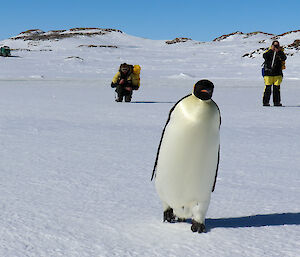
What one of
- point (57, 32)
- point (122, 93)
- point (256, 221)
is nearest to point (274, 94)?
point (122, 93)

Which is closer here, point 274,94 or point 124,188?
point 124,188

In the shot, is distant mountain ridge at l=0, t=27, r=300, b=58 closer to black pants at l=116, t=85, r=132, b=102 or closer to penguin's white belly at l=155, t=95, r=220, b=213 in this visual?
black pants at l=116, t=85, r=132, b=102

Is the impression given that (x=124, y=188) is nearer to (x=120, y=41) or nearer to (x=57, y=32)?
(x=120, y=41)

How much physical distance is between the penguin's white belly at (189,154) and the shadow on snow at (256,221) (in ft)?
0.56

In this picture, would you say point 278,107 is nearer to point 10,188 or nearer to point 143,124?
point 143,124

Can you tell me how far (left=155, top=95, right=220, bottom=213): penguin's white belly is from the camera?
2.07m

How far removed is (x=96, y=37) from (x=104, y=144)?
141 feet

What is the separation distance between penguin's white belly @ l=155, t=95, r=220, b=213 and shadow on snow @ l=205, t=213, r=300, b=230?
0.17 m

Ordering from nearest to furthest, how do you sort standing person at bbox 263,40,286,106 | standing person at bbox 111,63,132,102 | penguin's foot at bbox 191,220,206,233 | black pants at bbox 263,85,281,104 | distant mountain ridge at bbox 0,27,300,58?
penguin's foot at bbox 191,220,206,233 → standing person at bbox 263,40,286,106 → black pants at bbox 263,85,281,104 → standing person at bbox 111,63,132,102 → distant mountain ridge at bbox 0,27,300,58

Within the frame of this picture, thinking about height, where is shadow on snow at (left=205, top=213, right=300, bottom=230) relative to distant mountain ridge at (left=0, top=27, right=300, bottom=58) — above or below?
below

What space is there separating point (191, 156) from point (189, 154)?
0.04 feet

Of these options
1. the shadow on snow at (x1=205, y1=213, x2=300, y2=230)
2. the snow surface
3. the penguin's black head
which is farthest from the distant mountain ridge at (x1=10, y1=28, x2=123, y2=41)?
the penguin's black head

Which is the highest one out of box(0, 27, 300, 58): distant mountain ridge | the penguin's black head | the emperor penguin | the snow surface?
box(0, 27, 300, 58): distant mountain ridge

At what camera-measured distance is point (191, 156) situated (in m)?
2.13
